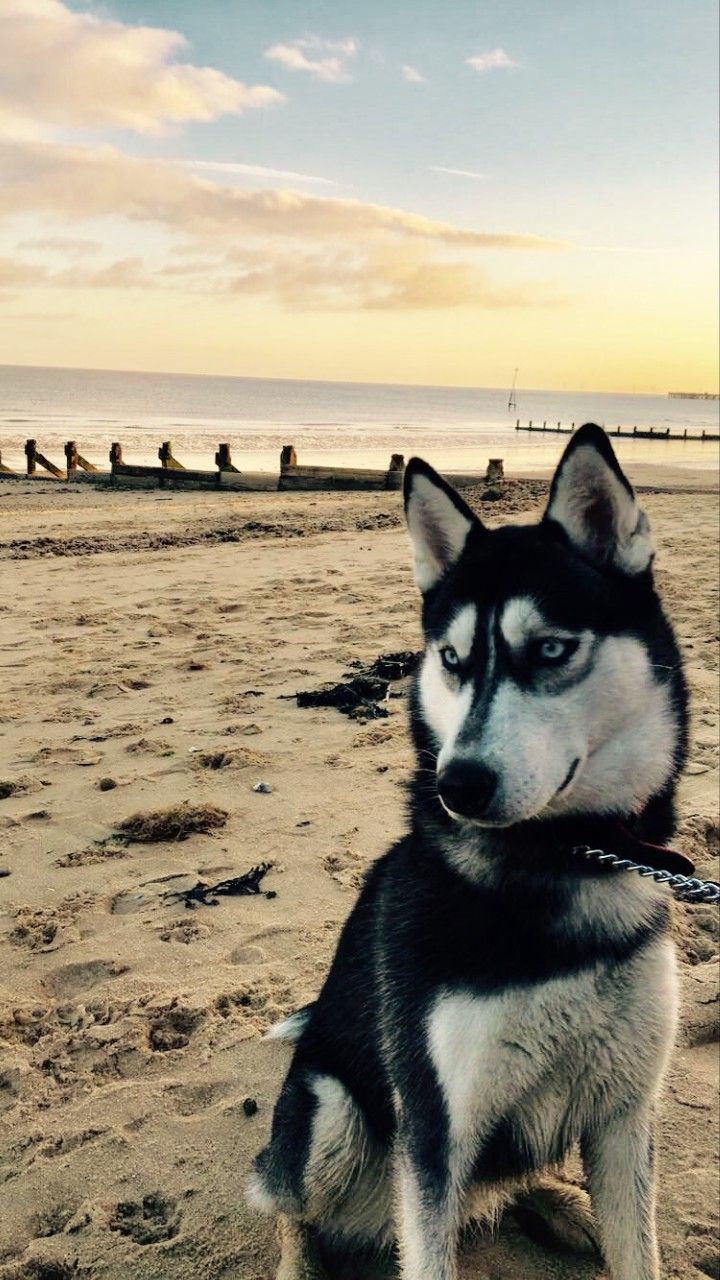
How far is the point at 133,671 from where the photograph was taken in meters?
6.95

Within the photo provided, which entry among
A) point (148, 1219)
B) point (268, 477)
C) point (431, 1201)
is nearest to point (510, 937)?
point (431, 1201)

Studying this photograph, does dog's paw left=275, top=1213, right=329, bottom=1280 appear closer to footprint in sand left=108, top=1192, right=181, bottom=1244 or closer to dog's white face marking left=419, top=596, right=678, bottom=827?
footprint in sand left=108, top=1192, right=181, bottom=1244

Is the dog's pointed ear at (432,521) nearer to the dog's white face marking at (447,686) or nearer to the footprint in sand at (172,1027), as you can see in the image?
the dog's white face marking at (447,686)

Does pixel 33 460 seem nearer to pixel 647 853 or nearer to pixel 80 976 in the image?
pixel 80 976

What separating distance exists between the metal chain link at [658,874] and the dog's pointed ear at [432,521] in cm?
91

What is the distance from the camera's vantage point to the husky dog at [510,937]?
82.4 inches

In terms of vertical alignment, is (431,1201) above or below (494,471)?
below

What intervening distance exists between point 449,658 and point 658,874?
76cm

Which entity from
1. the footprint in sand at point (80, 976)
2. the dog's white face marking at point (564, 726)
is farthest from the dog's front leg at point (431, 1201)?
the footprint in sand at point (80, 976)

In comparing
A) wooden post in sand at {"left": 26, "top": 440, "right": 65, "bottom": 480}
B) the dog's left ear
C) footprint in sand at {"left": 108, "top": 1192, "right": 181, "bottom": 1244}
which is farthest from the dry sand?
wooden post in sand at {"left": 26, "top": 440, "right": 65, "bottom": 480}

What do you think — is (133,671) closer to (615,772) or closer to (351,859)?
(351,859)

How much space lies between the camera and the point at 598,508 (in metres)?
2.38

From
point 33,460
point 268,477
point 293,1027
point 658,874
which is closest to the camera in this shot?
point 658,874

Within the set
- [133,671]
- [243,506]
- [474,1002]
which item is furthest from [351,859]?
[243,506]
